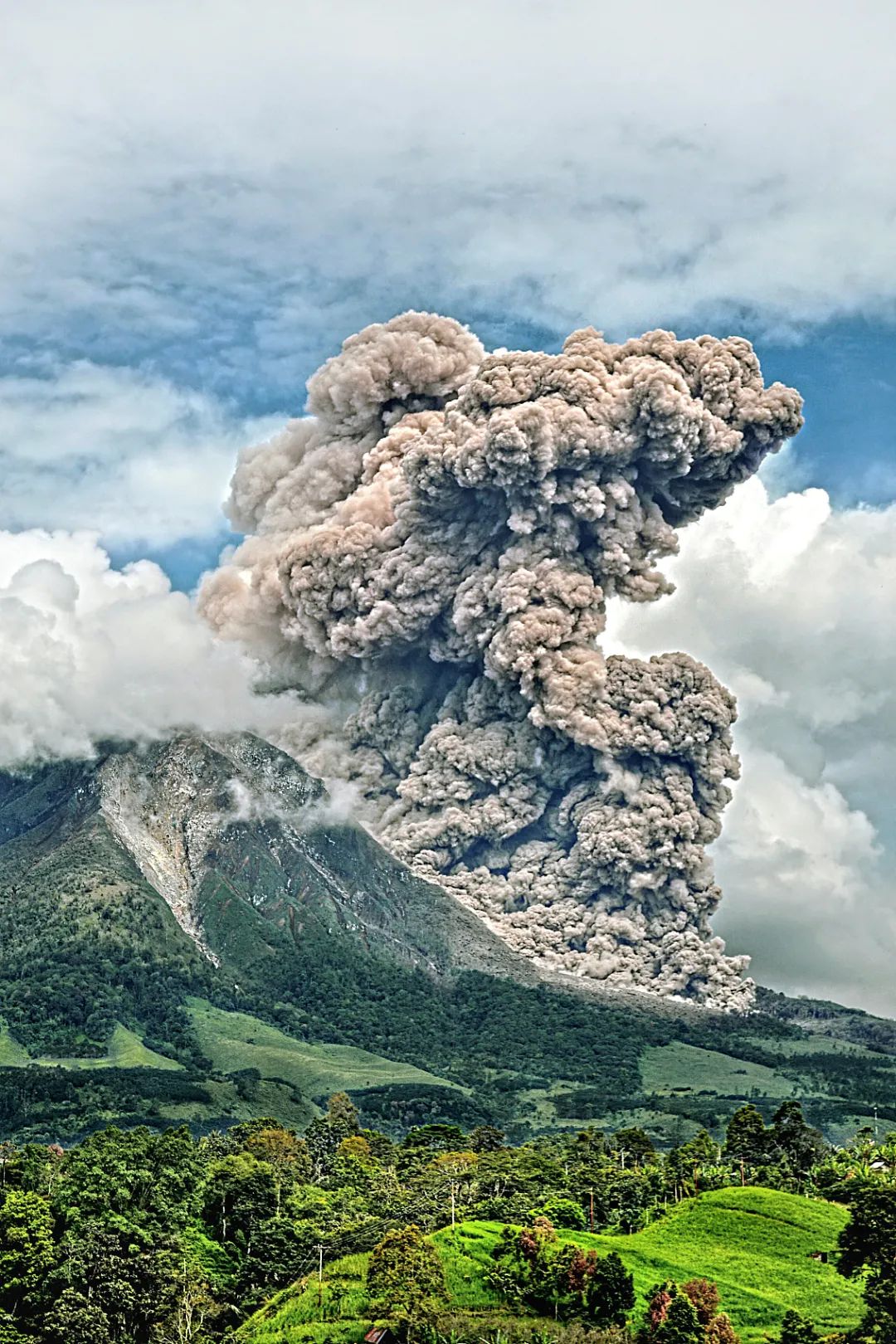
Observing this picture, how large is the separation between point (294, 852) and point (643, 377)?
40131mm

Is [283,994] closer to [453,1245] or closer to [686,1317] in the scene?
[453,1245]

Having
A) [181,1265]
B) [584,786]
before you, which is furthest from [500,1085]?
[181,1265]

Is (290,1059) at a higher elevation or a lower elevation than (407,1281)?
higher

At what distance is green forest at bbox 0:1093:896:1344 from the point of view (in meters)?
42.7

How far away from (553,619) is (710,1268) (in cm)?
4933

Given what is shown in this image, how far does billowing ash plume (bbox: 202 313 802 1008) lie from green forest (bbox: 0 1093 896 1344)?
108ft

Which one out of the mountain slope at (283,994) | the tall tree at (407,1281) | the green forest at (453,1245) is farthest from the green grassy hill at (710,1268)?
the mountain slope at (283,994)

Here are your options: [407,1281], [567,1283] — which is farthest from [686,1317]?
[407,1281]

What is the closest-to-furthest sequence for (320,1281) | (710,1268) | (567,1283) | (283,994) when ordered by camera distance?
1. (567,1283)
2. (320,1281)
3. (710,1268)
4. (283,994)

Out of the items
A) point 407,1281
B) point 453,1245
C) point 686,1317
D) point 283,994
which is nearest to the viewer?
point 686,1317

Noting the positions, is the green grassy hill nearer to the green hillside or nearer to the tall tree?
the tall tree

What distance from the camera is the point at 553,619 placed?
9200 cm

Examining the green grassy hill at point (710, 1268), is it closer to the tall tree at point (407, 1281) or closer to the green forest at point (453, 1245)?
the green forest at point (453, 1245)

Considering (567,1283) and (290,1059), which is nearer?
(567,1283)
